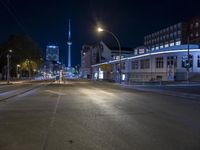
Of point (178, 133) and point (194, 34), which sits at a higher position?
point (194, 34)

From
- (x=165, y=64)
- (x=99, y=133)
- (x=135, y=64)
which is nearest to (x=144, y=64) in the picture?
(x=135, y=64)

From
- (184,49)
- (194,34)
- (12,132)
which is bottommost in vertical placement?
(12,132)

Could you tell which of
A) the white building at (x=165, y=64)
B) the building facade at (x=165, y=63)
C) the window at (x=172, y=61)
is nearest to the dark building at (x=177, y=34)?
the building facade at (x=165, y=63)

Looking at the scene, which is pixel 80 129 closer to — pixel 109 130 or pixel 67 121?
pixel 109 130

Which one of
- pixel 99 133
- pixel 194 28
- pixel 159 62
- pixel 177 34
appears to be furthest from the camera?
pixel 177 34

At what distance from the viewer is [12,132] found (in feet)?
29.1

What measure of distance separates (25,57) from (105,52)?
4935cm

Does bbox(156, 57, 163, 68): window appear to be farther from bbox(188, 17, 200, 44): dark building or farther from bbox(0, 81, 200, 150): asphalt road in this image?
bbox(0, 81, 200, 150): asphalt road

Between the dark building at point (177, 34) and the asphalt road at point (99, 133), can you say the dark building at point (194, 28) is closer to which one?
the dark building at point (177, 34)

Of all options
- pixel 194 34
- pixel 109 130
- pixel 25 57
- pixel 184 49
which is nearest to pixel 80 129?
pixel 109 130

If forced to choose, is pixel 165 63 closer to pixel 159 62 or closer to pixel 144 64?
pixel 159 62

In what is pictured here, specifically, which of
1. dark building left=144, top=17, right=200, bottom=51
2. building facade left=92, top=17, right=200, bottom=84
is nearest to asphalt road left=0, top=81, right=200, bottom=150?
building facade left=92, top=17, right=200, bottom=84

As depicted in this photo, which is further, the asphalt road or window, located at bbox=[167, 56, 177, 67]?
window, located at bbox=[167, 56, 177, 67]

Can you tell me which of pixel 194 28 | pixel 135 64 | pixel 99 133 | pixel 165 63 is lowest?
pixel 99 133
